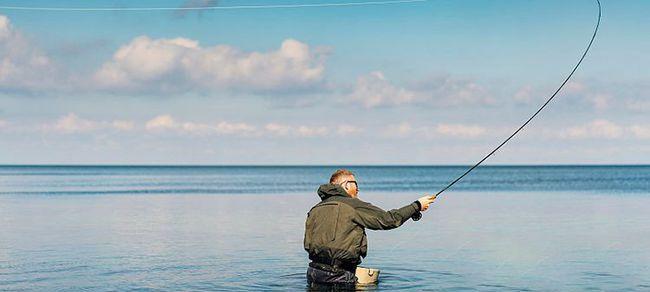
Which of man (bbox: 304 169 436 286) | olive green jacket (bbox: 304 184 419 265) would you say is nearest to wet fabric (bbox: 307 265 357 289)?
man (bbox: 304 169 436 286)

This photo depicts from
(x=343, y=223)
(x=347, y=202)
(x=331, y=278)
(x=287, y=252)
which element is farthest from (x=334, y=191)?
(x=287, y=252)

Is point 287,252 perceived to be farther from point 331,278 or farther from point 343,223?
point 343,223

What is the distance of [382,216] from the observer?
11.9 m

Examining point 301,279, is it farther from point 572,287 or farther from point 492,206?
point 492,206

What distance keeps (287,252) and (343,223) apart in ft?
24.5

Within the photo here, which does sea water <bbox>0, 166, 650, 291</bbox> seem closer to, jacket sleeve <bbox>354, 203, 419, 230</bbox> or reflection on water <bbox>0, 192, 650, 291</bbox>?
reflection on water <bbox>0, 192, 650, 291</bbox>

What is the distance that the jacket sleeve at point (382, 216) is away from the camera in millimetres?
11828

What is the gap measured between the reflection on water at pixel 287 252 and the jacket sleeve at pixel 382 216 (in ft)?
7.94

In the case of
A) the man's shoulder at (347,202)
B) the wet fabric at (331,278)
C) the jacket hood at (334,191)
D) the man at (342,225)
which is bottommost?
the wet fabric at (331,278)

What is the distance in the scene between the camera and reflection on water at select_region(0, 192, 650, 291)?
15.2 meters

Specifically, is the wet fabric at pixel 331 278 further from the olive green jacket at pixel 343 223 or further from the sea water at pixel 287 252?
the sea water at pixel 287 252

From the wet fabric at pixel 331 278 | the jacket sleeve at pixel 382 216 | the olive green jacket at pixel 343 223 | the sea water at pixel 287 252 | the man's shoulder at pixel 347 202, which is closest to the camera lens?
the jacket sleeve at pixel 382 216

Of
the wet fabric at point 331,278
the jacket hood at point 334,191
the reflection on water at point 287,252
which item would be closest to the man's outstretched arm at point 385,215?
the jacket hood at point 334,191

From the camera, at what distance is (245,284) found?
48.8ft
